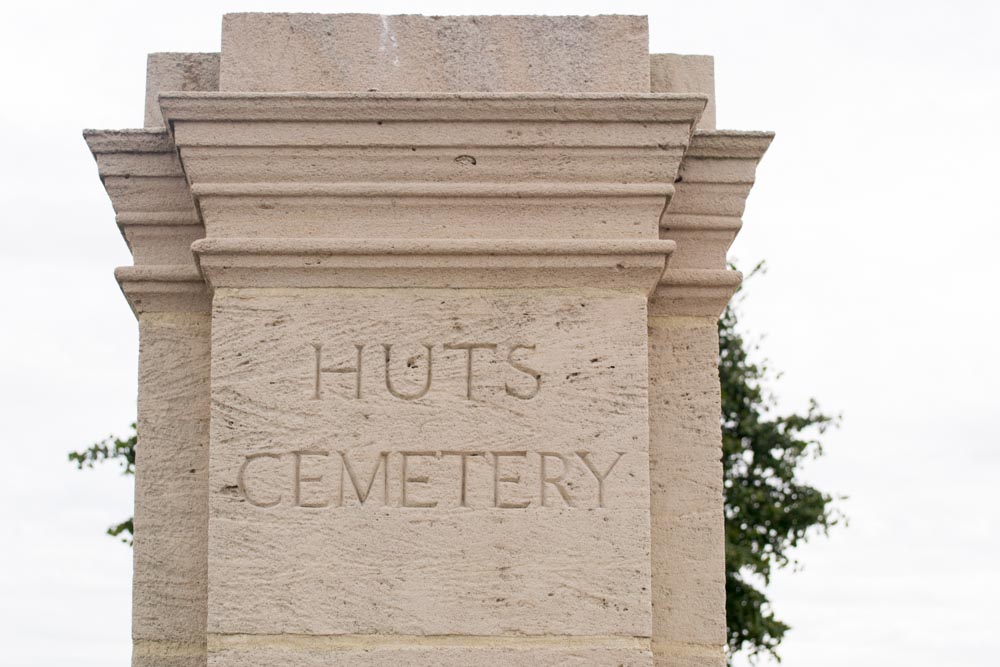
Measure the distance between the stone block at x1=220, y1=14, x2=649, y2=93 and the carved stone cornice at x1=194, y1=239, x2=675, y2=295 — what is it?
0.42 m

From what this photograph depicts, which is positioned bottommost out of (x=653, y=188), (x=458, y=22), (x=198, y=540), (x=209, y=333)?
(x=198, y=540)

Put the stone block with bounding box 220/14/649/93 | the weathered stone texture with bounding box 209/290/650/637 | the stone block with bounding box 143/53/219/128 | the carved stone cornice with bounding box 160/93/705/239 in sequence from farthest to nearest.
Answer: the stone block with bounding box 143/53/219/128 → the stone block with bounding box 220/14/649/93 → the carved stone cornice with bounding box 160/93/705/239 → the weathered stone texture with bounding box 209/290/650/637

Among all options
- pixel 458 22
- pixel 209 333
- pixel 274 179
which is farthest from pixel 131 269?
pixel 458 22

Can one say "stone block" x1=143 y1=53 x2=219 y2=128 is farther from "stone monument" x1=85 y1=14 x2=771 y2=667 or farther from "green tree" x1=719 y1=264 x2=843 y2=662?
→ "green tree" x1=719 y1=264 x2=843 y2=662

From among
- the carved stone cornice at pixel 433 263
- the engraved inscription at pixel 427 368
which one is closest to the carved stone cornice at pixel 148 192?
the carved stone cornice at pixel 433 263

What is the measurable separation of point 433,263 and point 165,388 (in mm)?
802

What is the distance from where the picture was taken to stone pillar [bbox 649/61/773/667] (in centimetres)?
370

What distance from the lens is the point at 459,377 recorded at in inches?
140

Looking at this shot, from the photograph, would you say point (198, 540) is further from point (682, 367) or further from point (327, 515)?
point (682, 367)

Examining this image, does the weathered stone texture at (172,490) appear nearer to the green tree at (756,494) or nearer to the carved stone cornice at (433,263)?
the carved stone cornice at (433,263)

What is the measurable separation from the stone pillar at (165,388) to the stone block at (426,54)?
1.08 ft

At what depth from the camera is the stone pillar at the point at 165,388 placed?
12.2 ft

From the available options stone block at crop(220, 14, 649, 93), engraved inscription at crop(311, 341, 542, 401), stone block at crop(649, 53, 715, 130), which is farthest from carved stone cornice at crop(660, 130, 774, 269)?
engraved inscription at crop(311, 341, 542, 401)

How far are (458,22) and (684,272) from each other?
0.85m
